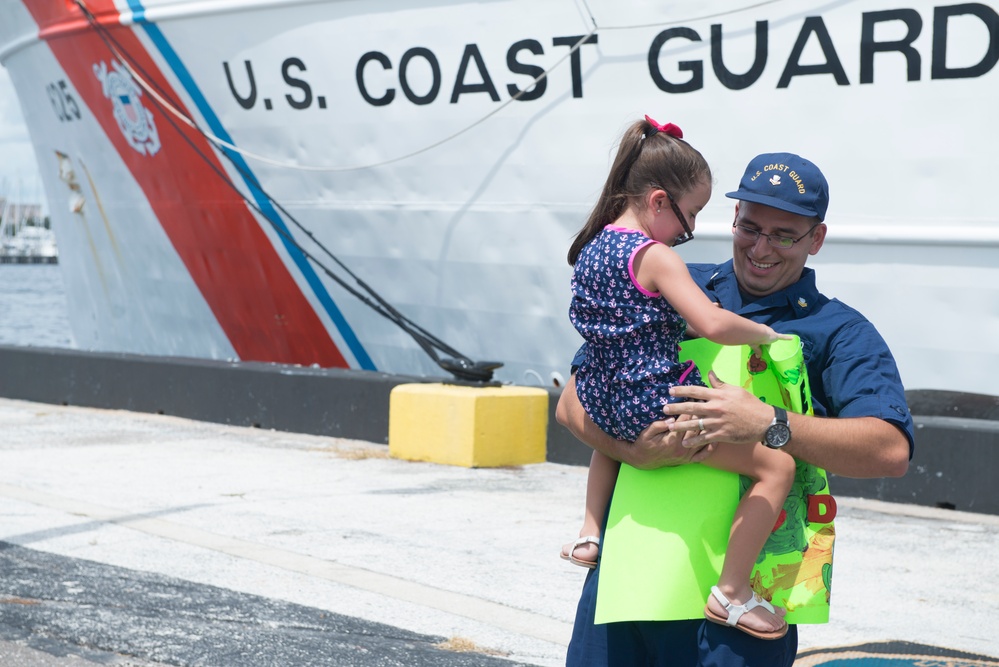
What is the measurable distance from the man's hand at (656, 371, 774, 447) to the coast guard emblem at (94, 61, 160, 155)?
344 inches

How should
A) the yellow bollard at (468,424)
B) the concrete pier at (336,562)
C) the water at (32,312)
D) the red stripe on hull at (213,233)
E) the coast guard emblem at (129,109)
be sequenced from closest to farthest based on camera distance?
the concrete pier at (336,562) < the yellow bollard at (468,424) < the red stripe on hull at (213,233) < the coast guard emblem at (129,109) < the water at (32,312)

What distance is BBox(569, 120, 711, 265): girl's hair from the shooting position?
2.22m

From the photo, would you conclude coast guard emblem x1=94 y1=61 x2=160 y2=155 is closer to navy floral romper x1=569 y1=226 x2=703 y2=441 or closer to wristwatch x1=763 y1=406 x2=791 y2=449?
navy floral romper x1=569 y1=226 x2=703 y2=441

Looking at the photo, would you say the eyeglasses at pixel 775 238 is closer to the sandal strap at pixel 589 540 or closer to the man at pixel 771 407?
the man at pixel 771 407

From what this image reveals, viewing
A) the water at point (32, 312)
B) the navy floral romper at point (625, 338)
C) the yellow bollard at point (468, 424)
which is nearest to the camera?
the navy floral romper at point (625, 338)

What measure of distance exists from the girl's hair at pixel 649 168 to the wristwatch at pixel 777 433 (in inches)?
16.7

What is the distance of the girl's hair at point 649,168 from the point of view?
222 centimetres

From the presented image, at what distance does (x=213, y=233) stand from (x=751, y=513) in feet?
27.5

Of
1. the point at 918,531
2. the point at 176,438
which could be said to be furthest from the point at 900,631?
the point at 176,438

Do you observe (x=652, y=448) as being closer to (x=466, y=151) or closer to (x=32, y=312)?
(x=466, y=151)

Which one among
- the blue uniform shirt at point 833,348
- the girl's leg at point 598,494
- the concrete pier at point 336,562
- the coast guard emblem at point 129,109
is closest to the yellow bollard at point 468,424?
the concrete pier at point 336,562

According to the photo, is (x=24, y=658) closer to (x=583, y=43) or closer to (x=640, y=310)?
(x=640, y=310)

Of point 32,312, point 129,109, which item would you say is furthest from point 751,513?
point 32,312

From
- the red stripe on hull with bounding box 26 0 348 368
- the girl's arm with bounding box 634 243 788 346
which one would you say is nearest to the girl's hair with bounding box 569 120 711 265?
the girl's arm with bounding box 634 243 788 346
